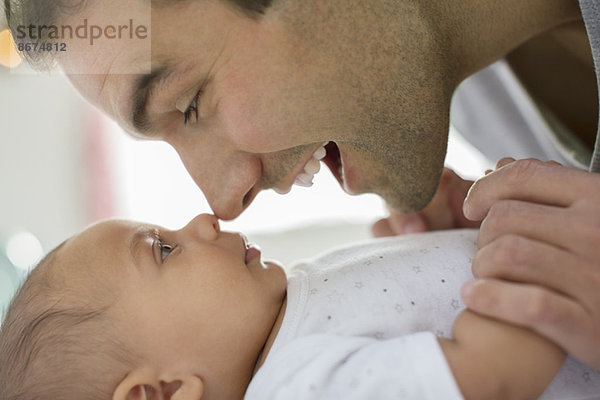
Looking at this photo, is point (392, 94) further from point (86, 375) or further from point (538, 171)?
point (86, 375)

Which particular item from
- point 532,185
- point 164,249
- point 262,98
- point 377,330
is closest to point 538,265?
point 532,185

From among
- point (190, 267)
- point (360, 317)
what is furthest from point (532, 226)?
point (190, 267)

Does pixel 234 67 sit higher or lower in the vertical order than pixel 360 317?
higher

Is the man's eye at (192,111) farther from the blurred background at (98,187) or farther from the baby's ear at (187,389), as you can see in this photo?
the blurred background at (98,187)

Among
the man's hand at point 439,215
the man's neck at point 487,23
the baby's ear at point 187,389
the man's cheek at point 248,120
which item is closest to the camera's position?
the baby's ear at point 187,389

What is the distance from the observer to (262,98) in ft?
4.14

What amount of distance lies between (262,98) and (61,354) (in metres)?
0.59

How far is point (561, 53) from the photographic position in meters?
1.76

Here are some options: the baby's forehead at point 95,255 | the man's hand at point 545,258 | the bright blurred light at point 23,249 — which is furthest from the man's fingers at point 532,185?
the bright blurred light at point 23,249

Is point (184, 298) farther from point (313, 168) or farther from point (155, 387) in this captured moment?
point (313, 168)

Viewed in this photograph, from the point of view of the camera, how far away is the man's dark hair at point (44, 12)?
1.21 metres

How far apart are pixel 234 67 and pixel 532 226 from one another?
612mm

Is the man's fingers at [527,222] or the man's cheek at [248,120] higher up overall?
the man's cheek at [248,120]

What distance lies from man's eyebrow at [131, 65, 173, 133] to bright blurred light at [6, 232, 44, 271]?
155 cm
